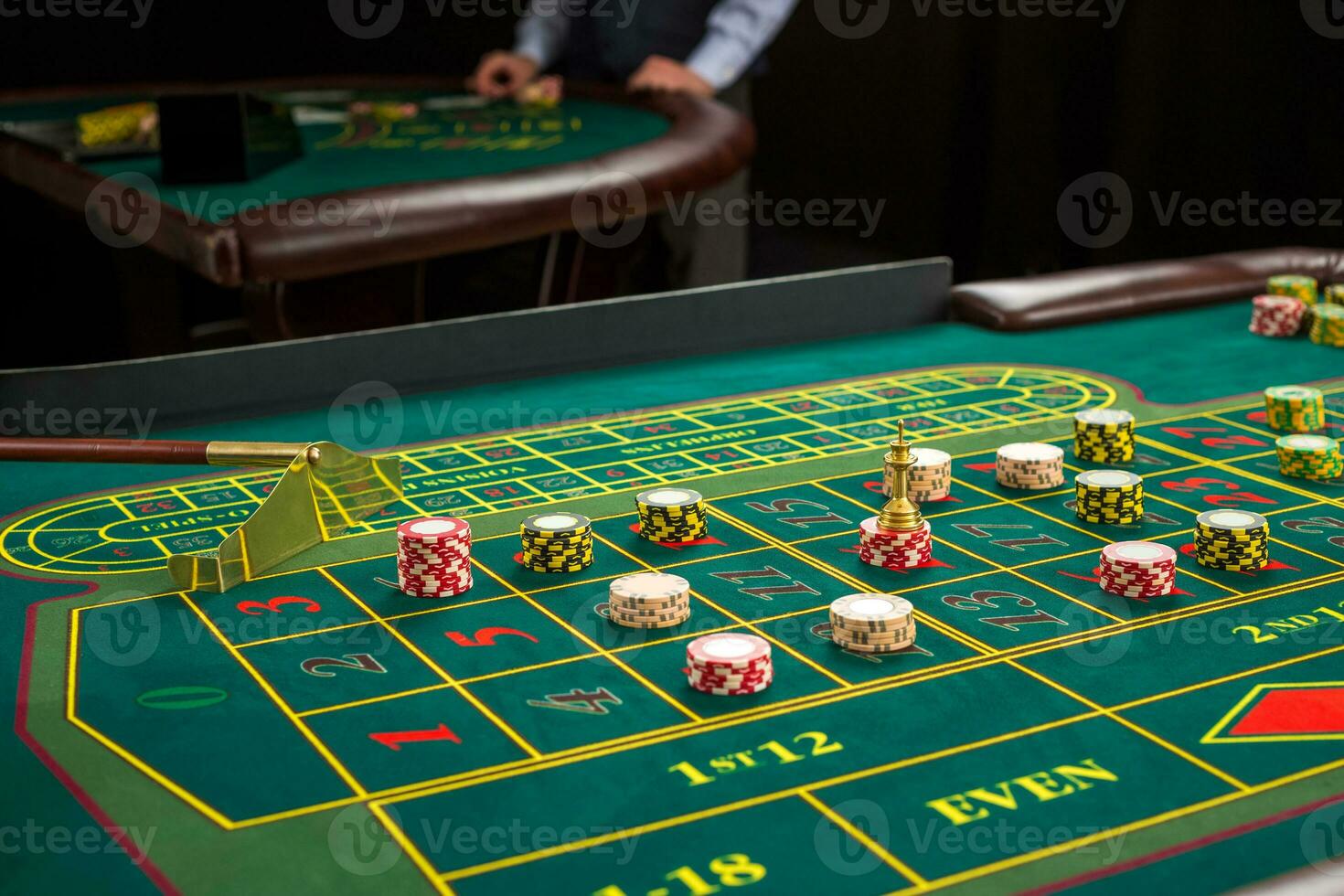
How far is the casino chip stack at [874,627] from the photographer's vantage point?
2.18 metres

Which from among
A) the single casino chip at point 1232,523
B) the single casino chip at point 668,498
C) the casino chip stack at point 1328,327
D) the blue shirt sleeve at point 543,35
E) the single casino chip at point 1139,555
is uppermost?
the blue shirt sleeve at point 543,35

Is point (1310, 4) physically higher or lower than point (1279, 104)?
higher

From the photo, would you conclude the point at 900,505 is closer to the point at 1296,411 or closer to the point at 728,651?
the point at 728,651

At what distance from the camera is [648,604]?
2283 millimetres

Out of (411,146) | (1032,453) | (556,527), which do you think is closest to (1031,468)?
(1032,453)

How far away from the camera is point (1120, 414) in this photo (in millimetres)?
3209

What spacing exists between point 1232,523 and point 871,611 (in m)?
0.71

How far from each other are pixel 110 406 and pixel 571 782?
6.96 ft

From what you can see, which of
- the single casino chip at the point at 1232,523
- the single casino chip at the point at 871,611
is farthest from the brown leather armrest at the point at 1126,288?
the single casino chip at the point at 871,611

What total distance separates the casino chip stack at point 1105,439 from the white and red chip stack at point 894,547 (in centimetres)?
75

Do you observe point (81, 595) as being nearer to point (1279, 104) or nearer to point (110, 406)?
point (110, 406)

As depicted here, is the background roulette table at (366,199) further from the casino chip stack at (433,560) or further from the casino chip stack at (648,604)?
the casino chip stack at (648,604)

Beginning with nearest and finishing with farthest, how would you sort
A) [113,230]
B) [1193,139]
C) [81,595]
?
Result: [81,595] → [113,230] → [1193,139]

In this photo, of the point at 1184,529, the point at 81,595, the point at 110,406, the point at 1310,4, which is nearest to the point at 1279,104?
the point at 1310,4
